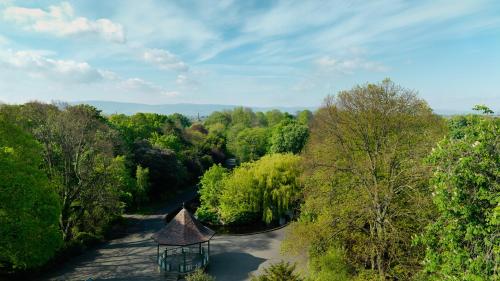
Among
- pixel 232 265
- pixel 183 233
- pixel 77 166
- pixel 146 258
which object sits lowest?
pixel 232 265

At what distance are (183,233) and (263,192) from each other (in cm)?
967

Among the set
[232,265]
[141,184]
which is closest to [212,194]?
[141,184]

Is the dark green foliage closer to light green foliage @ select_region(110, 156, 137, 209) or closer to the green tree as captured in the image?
light green foliage @ select_region(110, 156, 137, 209)

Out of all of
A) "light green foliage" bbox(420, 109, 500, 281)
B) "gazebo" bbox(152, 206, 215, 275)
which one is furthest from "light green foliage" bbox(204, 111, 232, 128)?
"light green foliage" bbox(420, 109, 500, 281)

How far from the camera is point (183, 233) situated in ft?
61.9

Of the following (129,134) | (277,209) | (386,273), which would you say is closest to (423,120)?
(386,273)

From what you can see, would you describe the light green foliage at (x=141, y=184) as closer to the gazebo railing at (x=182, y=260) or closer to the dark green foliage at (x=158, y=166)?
the dark green foliage at (x=158, y=166)

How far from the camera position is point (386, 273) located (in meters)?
13.0

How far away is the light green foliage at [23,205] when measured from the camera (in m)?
13.4

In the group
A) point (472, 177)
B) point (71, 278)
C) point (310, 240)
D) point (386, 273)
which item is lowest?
point (71, 278)

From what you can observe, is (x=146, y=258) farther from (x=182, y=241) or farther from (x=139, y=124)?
(x=139, y=124)

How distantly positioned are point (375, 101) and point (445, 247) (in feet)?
30.3

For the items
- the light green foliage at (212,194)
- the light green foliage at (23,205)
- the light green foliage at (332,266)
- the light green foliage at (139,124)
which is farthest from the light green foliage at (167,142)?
the light green foliage at (332,266)

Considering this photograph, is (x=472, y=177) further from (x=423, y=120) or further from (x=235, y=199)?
(x=235, y=199)
